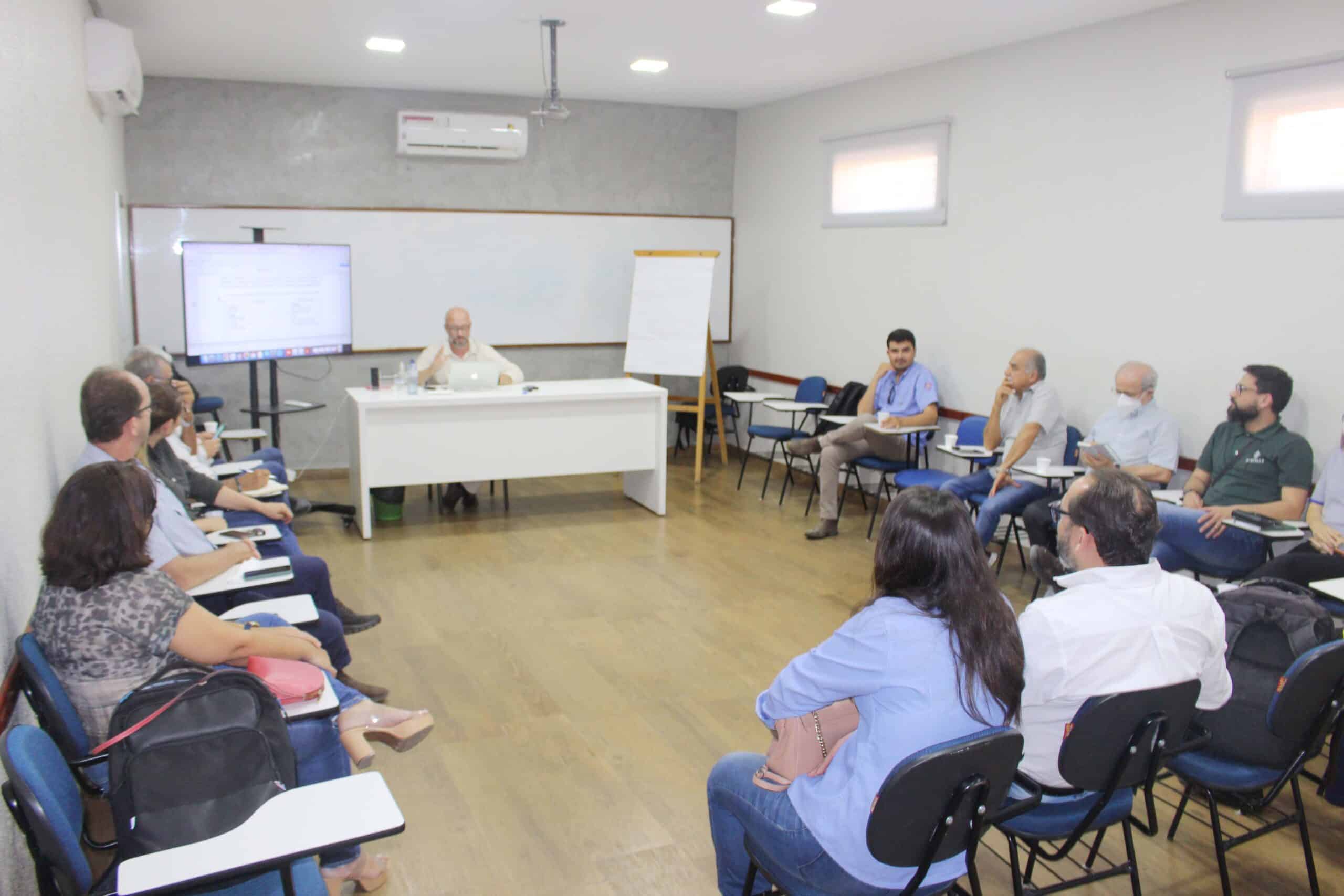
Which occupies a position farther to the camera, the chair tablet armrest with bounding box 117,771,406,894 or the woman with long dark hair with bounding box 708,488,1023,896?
the woman with long dark hair with bounding box 708,488,1023,896

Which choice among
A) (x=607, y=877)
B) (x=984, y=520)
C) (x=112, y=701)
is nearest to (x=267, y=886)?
(x=112, y=701)

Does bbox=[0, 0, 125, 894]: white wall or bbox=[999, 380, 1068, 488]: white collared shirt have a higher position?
bbox=[0, 0, 125, 894]: white wall

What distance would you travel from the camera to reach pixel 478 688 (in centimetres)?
381

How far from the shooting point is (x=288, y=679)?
2.21m

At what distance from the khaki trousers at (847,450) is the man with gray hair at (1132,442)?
137 cm

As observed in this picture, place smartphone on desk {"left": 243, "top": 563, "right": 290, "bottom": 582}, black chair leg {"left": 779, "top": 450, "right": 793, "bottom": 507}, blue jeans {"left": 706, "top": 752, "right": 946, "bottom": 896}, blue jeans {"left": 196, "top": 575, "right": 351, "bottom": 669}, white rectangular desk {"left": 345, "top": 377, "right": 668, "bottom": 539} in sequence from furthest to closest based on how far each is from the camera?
black chair leg {"left": 779, "top": 450, "right": 793, "bottom": 507} < white rectangular desk {"left": 345, "top": 377, "right": 668, "bottom": 539} < blue jeans {"left": 196, "top": 575, "right": 351, "bottom": 669} < smartphone on desk {"left": 243, "top": 563, "right": 290, "bottom": 582} < blue jeans {"left": 706, "top": 752, "right": 946, "bottom": 896}

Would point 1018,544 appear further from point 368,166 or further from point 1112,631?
point 368,166

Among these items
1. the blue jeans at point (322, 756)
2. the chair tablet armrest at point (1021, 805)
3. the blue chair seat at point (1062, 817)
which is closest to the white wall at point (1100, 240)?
the blue chair seat at point (1062, 817)

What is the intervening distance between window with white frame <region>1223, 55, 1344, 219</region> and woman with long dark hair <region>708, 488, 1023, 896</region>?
11.1 ft

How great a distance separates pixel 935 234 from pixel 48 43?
192 inches

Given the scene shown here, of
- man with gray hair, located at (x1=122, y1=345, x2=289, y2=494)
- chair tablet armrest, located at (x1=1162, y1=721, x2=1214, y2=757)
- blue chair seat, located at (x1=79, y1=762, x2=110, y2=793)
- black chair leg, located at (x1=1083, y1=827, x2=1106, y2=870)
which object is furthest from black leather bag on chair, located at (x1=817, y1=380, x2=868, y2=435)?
blue chair seat, located at (x1=79, y1=762, x2=110, y2=793)

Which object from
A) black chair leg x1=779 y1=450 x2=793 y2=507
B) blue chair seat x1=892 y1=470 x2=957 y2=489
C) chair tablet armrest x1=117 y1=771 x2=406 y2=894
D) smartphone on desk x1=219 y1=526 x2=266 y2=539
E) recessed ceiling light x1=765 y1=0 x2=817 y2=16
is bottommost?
black chair leg x1=779 y1=450 x2=793 y2=507

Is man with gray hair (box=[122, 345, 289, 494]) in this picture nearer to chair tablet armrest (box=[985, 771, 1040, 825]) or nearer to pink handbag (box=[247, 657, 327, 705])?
pink handbag (box=[247, 657, 327, 705])

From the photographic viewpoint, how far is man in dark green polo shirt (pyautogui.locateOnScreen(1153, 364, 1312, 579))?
4.12 meters
